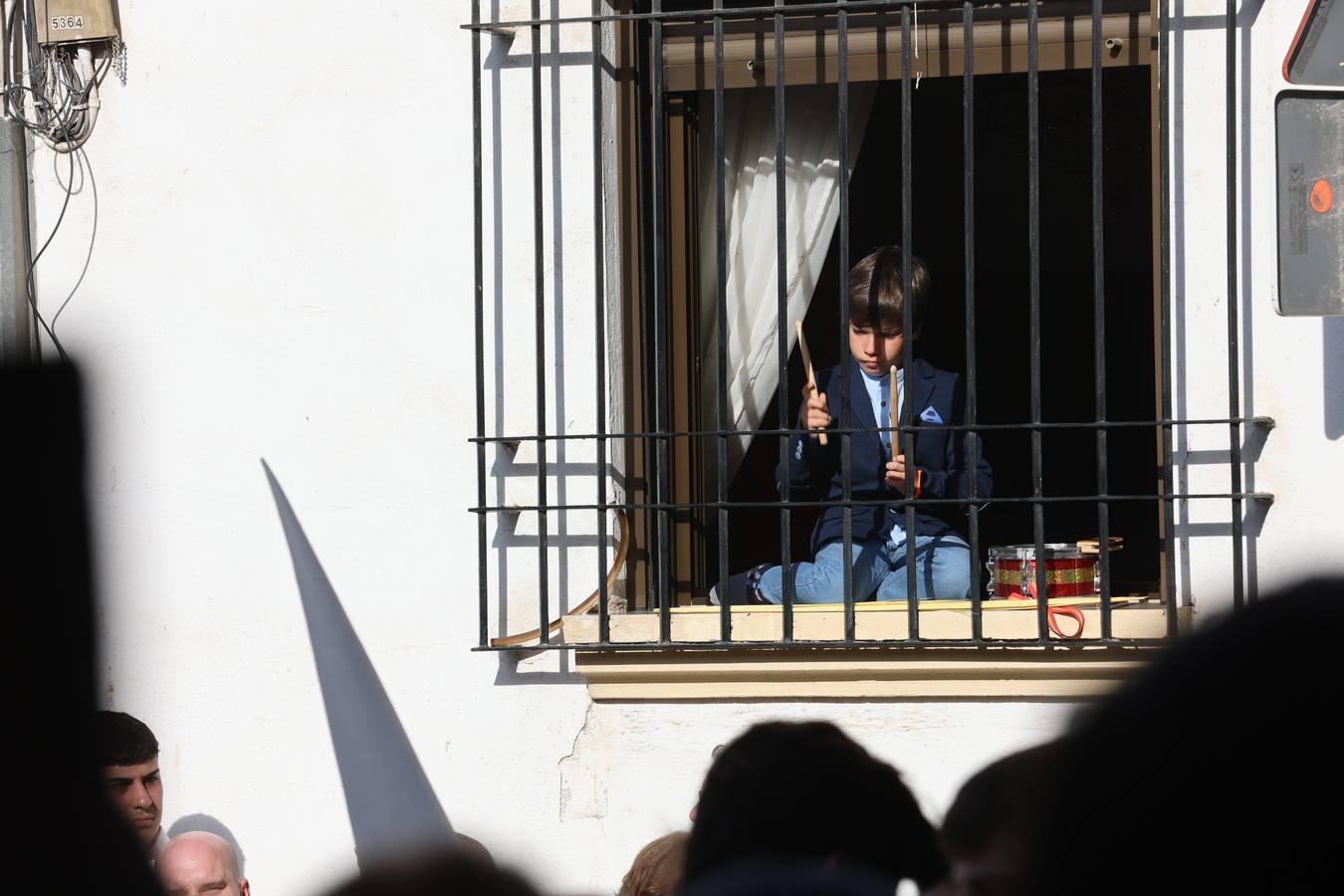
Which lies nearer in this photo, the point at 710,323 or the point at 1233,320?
the point at 1233,320

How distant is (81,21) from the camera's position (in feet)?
14.0

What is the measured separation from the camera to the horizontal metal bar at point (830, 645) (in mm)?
3805

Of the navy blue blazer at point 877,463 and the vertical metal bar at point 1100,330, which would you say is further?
the navy blue blazer at point 877,463

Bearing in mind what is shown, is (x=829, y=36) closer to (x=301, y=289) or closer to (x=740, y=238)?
(x=740, y=238)

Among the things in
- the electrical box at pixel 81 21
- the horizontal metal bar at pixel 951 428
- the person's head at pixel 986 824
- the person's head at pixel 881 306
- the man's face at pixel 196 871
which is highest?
the electrical box at pixel 81 21

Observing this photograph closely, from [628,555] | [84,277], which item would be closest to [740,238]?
[628,555]

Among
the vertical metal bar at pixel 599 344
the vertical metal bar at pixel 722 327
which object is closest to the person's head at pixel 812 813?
the vertical metal bar at pixel 722 327

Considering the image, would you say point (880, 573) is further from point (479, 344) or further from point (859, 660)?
point (479, 344)

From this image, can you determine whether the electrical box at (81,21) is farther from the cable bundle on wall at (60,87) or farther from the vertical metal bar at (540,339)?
the vertical metal bar at (540,339)

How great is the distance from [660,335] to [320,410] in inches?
37.3

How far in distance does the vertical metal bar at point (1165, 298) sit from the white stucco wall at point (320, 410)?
1037 millimetres

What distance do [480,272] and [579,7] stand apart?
765 millimetres

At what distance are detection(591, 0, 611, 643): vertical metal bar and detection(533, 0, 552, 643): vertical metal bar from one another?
5.4 inches

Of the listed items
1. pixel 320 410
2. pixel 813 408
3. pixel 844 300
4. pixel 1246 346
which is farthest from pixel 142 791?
pixel 1246 346
